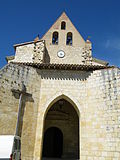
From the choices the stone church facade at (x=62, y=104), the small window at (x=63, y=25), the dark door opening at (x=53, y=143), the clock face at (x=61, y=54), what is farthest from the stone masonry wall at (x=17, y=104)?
the small window at (x=63, y=25)

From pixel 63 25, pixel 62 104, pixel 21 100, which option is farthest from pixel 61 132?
pixel 63 25

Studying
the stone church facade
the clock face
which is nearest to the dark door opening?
the stone church facade

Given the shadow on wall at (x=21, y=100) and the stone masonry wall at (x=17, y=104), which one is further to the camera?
the shadow on wall at (x=21, y=100)

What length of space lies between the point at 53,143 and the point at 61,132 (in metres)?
1.10

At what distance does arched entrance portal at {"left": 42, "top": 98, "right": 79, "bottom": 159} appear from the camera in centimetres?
995

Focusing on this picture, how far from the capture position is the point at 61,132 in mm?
10703

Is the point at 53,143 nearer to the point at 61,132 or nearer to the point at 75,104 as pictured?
the point at 61,132

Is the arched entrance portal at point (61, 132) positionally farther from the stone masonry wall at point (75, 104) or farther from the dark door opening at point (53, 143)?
the stone masonry wall at point (75, 104)

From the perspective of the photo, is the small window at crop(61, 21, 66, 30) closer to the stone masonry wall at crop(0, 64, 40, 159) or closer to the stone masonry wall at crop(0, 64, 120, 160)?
the stone masonry wall at crop(0, 64, 120, 160)

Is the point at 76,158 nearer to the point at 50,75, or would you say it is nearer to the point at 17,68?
the point at 50,75

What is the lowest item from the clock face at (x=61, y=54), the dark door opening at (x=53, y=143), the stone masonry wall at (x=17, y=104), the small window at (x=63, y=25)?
the dark door opening at (x=53, y=143)

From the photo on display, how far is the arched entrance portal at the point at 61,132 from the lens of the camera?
9.95 metres

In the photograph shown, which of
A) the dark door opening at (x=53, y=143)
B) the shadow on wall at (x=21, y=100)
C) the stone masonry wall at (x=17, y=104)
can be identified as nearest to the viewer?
the stone masonry wall at (x=17, y=104)

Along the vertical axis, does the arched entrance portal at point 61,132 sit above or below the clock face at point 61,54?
below
